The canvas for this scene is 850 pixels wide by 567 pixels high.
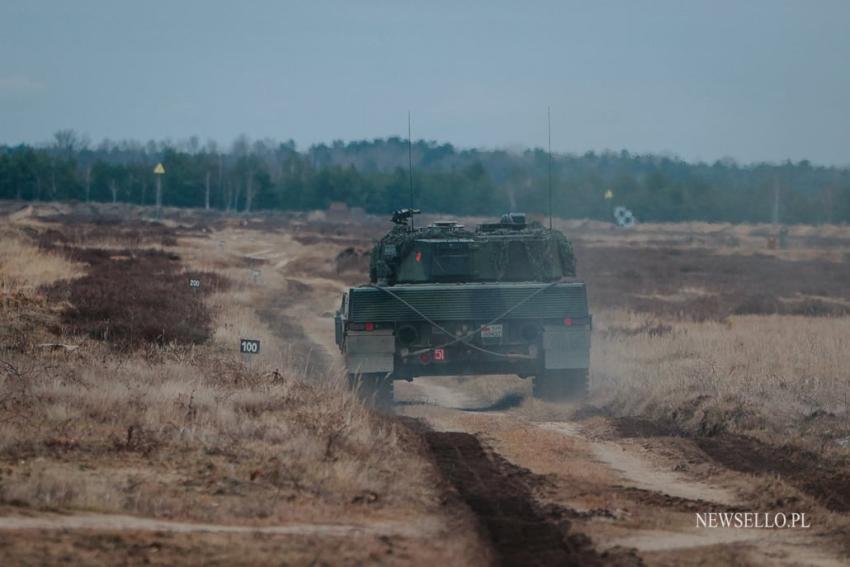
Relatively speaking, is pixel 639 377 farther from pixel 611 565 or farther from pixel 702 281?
pixel 702 281

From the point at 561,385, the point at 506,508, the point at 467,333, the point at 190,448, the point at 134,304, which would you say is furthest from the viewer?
the point at 134,304

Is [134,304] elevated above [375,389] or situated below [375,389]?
above

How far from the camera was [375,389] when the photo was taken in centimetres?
1798

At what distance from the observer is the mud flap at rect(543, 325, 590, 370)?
17.9 meters

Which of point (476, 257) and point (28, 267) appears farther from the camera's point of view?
point (28, 267)

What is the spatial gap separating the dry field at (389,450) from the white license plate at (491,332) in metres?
1.22

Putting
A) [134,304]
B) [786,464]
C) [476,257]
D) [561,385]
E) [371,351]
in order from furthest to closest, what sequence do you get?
[134,304]
[476,257]
[561,385]
[371,351]
[786,464]

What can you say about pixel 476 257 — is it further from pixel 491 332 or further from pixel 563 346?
pixel 563 346

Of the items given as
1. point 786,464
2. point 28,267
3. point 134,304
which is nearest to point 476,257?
point 786,464

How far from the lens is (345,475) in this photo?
10.2 metres

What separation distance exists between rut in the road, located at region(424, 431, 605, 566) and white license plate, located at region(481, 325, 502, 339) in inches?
160

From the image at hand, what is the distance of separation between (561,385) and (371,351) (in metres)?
2.83

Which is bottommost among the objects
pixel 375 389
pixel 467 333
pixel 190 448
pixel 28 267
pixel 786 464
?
pixel 375 389

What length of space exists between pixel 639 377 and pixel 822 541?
34.5 ft
